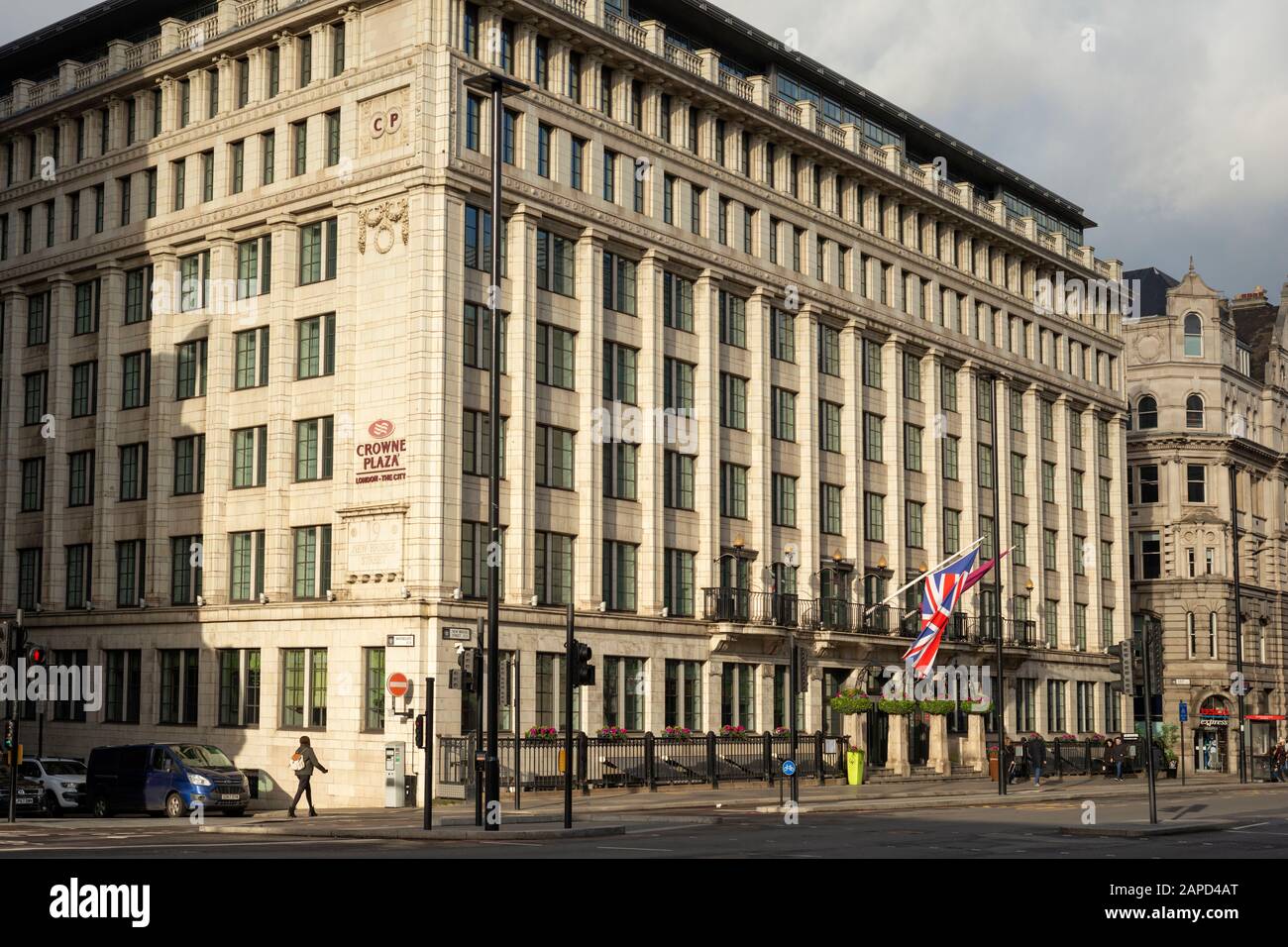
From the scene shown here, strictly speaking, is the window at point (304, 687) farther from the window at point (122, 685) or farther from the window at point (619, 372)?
the window at point (619, 372)

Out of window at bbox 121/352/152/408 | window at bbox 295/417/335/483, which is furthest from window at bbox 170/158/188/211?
window at bbox 295/417/335/483

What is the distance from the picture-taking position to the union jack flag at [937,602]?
5106 cm

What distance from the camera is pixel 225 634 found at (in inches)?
1903

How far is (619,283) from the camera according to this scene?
169ft

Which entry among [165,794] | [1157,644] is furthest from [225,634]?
[1157,644]

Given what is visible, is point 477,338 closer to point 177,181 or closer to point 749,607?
point 177,181

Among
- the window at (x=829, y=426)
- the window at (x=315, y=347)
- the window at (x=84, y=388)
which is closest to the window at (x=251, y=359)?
the window at (x=315, y=347)

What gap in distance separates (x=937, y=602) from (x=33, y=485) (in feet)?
101

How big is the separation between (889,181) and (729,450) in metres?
15.3

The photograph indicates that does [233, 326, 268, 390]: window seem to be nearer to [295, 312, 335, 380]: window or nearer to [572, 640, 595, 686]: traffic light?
[295, 312, 335, 380]: window

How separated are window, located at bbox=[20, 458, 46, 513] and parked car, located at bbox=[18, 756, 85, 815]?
16729 mm

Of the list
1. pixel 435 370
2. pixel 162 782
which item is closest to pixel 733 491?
pixel 435 370

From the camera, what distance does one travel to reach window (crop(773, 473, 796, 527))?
188ft
